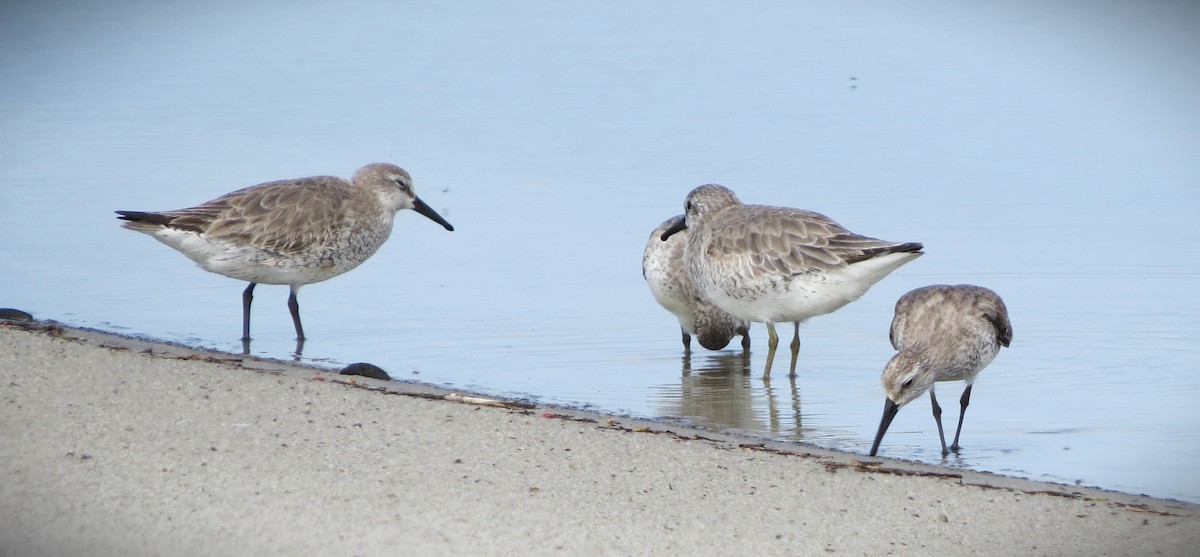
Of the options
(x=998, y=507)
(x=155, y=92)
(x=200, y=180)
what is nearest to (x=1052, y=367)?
(x=998, y=507)

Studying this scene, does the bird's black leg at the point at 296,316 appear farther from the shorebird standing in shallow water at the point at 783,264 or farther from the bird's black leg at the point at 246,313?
the shorebird standing in shallow water at the point at 783,264

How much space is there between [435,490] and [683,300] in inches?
176

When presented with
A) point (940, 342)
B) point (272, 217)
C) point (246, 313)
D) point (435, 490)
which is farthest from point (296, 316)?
point (435, 490)

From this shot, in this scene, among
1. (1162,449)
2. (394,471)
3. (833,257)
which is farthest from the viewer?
(833,257)

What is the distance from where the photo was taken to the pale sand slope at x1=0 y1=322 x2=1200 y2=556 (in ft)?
16.4

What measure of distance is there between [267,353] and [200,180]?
4.57m

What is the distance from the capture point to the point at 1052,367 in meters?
8.67

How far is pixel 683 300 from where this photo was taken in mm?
9688

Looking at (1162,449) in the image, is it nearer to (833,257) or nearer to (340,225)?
(833,257)

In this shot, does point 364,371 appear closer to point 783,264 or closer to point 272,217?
point 272,217

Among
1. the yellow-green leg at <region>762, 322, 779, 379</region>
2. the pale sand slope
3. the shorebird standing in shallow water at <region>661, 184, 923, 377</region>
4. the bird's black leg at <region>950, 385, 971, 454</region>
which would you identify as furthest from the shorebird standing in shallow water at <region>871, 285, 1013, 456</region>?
the yellow-green leg at <region>762, 322, 779, 379</region>

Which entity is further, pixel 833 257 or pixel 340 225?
pixel 340 225

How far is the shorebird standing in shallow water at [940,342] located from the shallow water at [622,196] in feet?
0.85

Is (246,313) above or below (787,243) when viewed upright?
below
